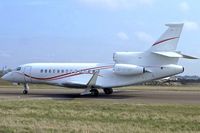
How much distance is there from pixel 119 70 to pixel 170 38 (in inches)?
199

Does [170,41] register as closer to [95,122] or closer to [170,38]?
[170,38]

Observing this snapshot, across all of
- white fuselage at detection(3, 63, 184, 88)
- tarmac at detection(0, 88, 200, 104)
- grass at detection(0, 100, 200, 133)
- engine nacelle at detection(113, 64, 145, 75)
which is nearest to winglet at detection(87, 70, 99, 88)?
white fuselage at detection(3, 63, 184, 88)

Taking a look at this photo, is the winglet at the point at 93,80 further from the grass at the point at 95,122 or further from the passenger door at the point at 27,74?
the grass at the point at 95,122

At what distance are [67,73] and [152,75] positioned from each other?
Result: 8.19 metres

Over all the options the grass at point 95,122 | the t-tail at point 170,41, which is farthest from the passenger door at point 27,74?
the grass at point 95,122

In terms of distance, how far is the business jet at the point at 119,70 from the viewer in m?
34.2

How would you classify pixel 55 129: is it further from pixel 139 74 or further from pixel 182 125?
pixel 139 74

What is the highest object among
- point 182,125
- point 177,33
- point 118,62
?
point 177,33

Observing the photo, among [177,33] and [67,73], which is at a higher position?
[177,33]

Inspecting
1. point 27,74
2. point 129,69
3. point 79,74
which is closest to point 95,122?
point 129,69

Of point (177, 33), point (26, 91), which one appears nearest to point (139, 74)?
point (177, 33)

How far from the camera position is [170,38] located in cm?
3422

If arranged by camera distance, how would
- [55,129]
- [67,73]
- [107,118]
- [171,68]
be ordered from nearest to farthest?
[55,129]
[107,118]
[171,68]
[67,73]

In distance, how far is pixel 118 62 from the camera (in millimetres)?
36125
